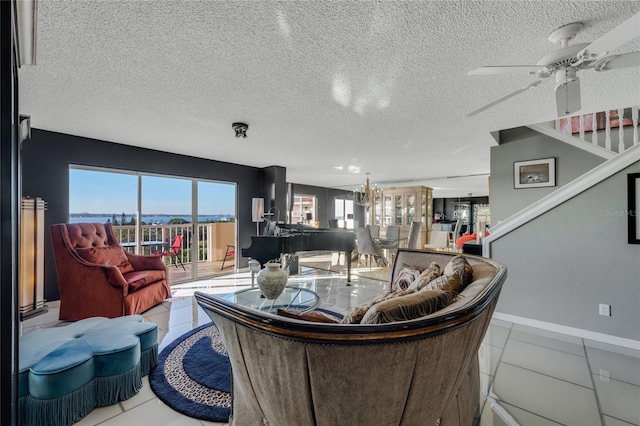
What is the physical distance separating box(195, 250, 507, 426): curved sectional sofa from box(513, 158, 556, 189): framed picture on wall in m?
3.91

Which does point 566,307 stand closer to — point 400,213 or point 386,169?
point 386,169

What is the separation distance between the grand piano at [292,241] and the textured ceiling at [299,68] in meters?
1.47

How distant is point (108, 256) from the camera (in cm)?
332

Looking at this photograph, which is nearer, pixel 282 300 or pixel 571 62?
pixel 571 62

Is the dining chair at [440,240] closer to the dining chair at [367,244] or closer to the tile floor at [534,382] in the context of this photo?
the dining chair at [367,244]

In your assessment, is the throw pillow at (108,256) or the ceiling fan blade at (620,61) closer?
the ceiling fan blade at (620,61)

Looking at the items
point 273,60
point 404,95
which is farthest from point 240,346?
point 404,95

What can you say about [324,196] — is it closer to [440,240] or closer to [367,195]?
[367,195]

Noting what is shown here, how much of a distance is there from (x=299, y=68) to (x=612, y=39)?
1713 millimetres

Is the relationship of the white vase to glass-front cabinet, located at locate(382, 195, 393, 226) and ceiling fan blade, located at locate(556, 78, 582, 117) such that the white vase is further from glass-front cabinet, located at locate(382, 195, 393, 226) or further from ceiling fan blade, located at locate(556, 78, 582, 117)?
glass-front cabinet, located at locate(382, 195, 393, 226)

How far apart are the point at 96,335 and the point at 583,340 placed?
13.7 feet

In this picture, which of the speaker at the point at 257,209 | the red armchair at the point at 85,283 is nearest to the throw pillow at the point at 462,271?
the red armchair at the point at 85,283

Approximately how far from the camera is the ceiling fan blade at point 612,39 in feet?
3.85

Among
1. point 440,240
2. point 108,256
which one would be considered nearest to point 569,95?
point 108,256
